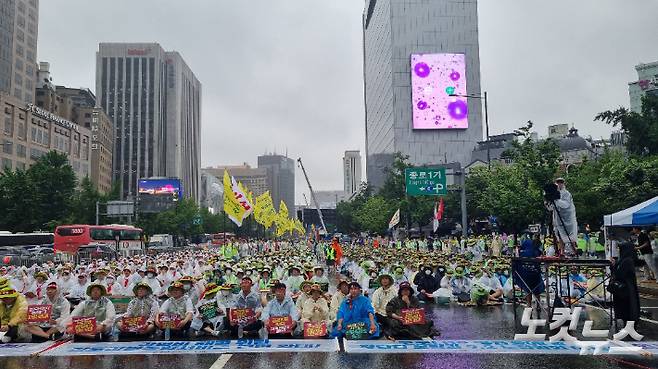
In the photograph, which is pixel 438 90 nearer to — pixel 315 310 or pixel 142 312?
pixel 315 310

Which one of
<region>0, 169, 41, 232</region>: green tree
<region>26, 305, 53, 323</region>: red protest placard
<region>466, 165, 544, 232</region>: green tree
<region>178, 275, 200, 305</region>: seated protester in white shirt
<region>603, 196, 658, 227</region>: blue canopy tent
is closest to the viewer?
<region>26, 305, 53, 323</region>: red protest placard

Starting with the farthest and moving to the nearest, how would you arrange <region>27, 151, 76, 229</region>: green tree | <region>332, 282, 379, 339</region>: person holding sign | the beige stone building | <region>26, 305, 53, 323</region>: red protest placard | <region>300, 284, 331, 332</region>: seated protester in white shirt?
1. the beige stone building
2. <region>27, 151, 76, 229</region>: green tree
3. <region>300, 284, 331, 332</region>: seated protester in white shirt
4. <region>26, 305, 53, 323</region>: red protest placard
5. <region>332, 282, 379, 339</region>: person holding sign

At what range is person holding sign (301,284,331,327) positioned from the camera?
1028 cm

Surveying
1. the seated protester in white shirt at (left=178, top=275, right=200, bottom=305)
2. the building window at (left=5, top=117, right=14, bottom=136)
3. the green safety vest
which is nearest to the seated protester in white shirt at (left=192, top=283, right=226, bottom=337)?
the seated protester in white shirt at (left=178, top=275, right=200, bottom=305)

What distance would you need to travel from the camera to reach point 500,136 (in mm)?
97000

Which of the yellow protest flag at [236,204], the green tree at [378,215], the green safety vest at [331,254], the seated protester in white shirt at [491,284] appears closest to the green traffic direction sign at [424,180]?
the green safety vest at [331,254]

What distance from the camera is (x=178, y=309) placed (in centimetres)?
1020

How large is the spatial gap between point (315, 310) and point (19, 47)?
93.6 metres

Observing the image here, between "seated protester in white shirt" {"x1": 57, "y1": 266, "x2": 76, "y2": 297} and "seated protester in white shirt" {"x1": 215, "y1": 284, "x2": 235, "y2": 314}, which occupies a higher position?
"seated protester in white shirt" {"x1": 215, "y1": 284, "x2": 235, "y2": 314}

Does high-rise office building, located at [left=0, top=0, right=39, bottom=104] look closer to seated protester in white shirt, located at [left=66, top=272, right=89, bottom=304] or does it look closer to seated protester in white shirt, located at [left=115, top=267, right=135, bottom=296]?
seated protester in white shirt, located at [left=115, top=267, right=135, bottom=296]

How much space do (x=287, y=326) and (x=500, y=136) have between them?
9358cm

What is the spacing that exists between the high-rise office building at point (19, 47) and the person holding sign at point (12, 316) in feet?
263

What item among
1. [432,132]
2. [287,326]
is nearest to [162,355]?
[287,326]

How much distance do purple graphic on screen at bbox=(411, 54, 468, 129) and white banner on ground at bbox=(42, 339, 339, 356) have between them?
271 ft
